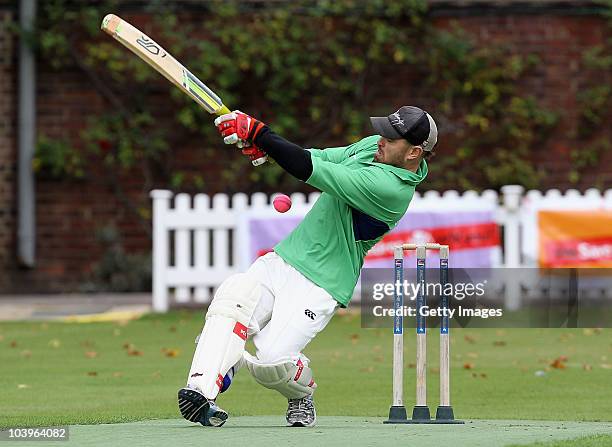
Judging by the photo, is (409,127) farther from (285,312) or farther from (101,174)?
(101,174)

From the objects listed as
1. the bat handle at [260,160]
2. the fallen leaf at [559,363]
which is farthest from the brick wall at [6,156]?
the bat handle at [260,160]

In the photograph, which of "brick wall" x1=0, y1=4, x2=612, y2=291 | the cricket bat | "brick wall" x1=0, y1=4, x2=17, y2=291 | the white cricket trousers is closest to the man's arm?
the white cricket trousers

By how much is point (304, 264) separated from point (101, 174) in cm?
1174

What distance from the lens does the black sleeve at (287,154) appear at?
675 centimetres

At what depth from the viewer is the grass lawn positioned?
877 cm

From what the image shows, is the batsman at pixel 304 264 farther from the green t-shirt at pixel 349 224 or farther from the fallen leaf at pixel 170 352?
the fallen leaf at pixel 170 352

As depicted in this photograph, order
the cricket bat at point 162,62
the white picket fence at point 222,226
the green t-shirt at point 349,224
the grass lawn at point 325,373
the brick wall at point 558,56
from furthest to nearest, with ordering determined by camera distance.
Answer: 1. the brick wall at point 558,56
2. the white picket fence at point 222,226
3. the grass lawn at point 325,373
4. the cricket bat at point 162,62
5. the green t-shirt at point 349,224

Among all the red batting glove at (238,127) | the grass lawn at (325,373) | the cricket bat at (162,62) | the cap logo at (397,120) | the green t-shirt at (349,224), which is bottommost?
the grass lawn at (325,373)

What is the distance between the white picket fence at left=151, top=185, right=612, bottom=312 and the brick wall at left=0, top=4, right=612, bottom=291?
2989 mm

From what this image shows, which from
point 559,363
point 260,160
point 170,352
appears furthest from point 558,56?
point 260,160

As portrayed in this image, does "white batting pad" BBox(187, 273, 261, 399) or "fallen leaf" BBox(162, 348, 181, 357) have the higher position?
"white batting pad" BBox(187, 273, 261, 399)

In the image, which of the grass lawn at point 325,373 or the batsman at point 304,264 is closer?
the batsman at point 304,264

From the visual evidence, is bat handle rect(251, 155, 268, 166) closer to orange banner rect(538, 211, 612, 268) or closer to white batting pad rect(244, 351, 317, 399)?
white batting pad rect(244, 351, 317, 399)

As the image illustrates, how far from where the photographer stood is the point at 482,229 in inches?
611
